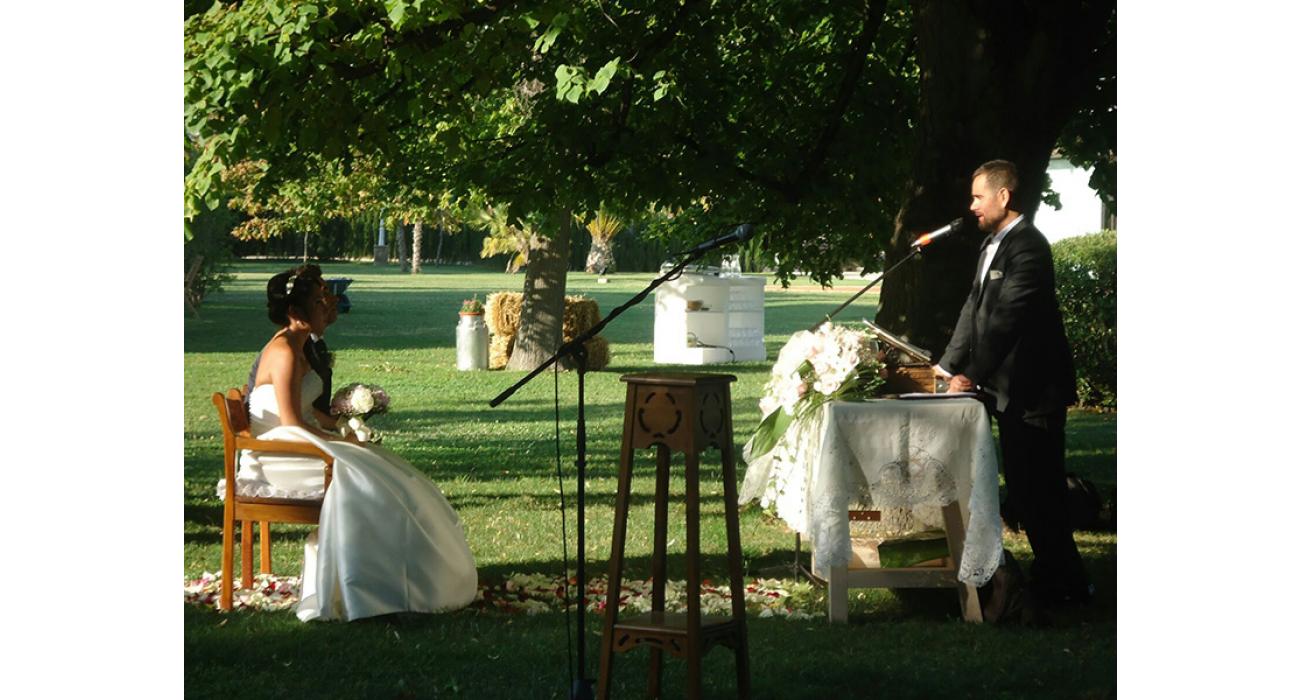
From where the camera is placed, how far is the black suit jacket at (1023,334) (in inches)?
260

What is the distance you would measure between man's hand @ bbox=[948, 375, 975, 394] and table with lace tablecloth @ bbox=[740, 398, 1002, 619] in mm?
141

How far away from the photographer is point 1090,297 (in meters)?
15.1

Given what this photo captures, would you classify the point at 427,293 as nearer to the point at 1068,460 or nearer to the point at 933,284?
the point at 1068,460

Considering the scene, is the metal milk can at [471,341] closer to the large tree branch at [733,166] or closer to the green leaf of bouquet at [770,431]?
the large tree branch at [733,166]

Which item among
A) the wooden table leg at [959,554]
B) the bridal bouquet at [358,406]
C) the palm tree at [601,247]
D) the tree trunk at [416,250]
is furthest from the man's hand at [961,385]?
the tree trunk at [416,250]

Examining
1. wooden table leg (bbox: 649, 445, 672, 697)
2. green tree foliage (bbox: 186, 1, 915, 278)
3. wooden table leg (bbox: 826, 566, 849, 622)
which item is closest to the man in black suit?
wooden table leg (bbox: 826, 566, 849, 622)

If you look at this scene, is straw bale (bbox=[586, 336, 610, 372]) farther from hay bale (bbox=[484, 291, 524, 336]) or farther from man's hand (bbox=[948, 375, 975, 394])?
man's hand (bbox=[948, 375, 975, 394])

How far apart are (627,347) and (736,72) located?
1169 centimetres

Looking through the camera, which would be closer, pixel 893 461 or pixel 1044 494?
pixel 893 461

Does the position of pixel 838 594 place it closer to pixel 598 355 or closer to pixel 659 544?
pixel 659 544

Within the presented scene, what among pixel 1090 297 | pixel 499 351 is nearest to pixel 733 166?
pixel 1090 297

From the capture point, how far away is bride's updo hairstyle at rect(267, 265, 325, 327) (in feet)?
22.9

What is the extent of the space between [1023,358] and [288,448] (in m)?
3.04

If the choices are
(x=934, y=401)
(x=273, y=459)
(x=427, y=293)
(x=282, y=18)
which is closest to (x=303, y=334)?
(x=273, y=459)
